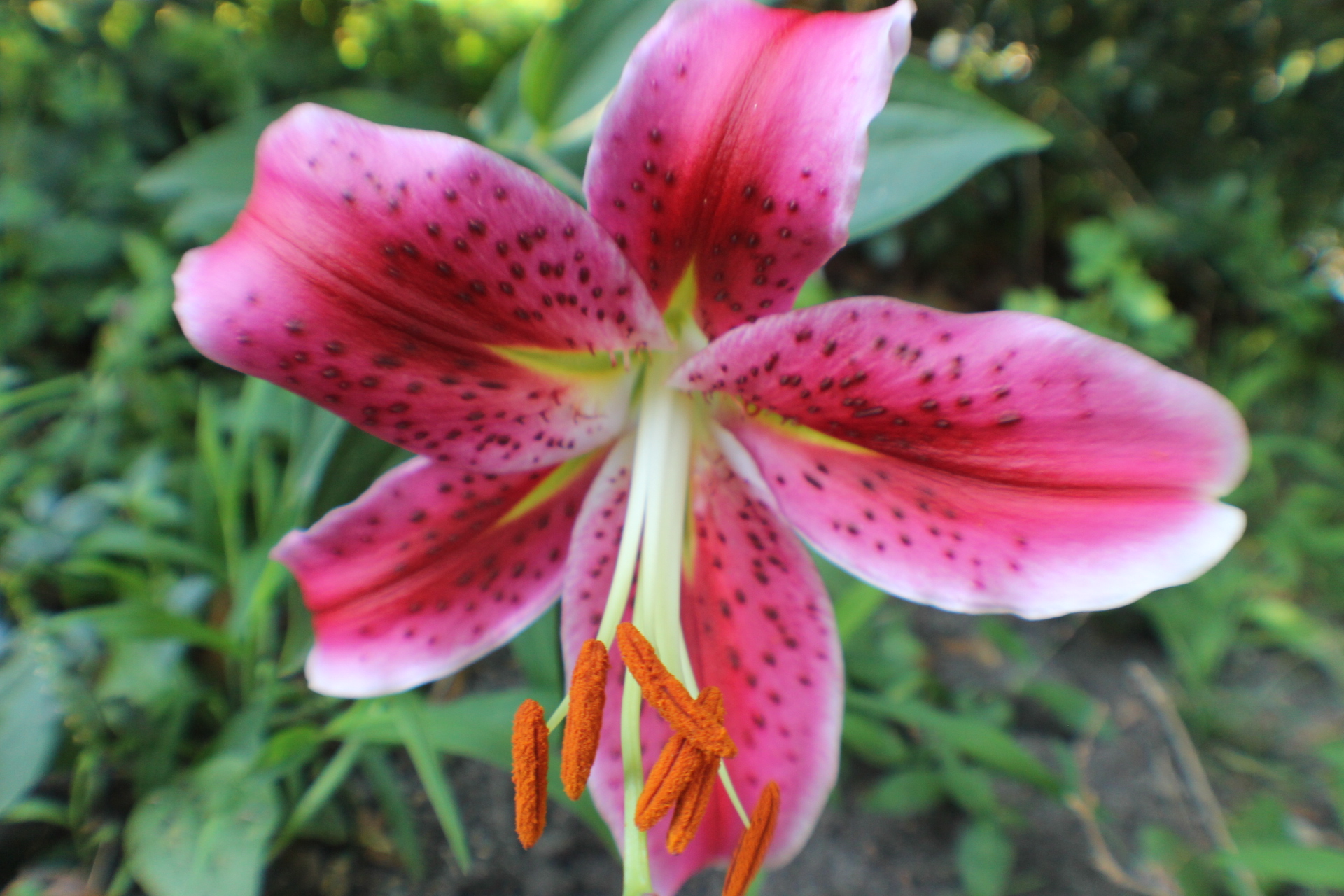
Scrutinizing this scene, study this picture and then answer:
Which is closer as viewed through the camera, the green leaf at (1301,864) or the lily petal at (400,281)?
the lily petal at (400,281)

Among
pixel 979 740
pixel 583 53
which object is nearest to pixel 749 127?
pixel 583 53

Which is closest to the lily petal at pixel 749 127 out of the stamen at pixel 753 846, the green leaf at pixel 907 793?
the stamen at pixel 753 846

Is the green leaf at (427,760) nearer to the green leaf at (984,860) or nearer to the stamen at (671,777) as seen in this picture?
the stamen at (671,777)

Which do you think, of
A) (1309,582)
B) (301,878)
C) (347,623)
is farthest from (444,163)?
(1309,582)

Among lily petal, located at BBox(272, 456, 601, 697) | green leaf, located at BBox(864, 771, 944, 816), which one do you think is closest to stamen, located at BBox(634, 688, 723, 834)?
lily petal, located at BBox(272, 456, 601, 697)

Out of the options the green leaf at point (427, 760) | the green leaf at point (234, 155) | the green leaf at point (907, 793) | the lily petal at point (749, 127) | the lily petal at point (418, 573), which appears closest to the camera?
the lily petal at point (749, 127)

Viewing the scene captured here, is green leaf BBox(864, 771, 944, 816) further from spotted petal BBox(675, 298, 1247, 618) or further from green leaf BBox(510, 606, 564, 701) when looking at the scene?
spotted petal BBox(675, 298, 1247, 618)
